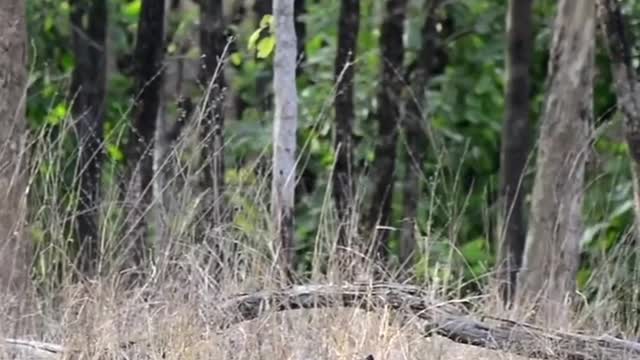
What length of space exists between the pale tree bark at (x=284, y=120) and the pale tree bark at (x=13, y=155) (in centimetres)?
118

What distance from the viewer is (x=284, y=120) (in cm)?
647

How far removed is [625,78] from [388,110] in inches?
123

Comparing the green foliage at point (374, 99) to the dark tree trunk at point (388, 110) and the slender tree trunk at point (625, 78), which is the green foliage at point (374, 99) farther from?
the slender tree trunk at point (625, 78)

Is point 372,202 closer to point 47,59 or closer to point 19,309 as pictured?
point 47,59

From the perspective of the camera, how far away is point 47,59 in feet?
33.4

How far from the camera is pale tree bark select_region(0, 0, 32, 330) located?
6129 millimetres

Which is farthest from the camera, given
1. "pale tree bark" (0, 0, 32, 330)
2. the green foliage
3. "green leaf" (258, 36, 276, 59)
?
the green foliage

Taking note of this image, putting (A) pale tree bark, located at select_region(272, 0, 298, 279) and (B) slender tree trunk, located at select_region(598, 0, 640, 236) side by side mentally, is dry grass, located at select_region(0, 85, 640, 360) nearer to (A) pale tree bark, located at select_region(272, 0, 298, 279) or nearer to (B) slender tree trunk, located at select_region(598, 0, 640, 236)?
(A) pale tree bark, located at select_region(272, 0, 298, 279)

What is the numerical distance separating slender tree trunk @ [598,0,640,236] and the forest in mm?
11

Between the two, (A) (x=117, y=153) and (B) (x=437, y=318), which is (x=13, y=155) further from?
(A) (x=117, y=153)

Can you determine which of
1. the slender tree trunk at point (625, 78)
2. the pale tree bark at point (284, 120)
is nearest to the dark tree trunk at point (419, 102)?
the slender tree trunk at point (625, 78)

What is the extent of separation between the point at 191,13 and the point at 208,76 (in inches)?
142

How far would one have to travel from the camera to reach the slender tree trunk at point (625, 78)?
6.73m

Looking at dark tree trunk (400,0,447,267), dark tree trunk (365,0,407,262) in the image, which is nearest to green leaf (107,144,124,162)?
dark tree trunk (365,0,407,262)
